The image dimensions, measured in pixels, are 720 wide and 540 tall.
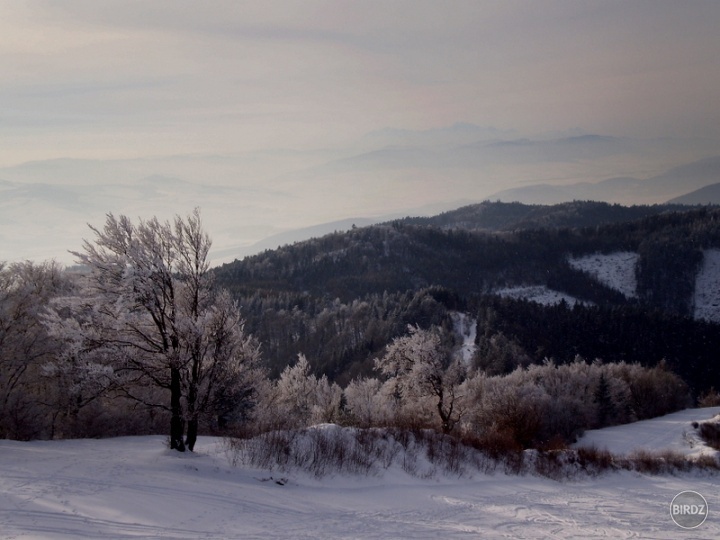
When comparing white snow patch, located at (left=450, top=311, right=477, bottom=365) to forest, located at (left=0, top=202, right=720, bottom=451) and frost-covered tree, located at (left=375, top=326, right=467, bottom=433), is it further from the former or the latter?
frost-covered tree, located at (left=375, top=326, right=467, bottom=433)

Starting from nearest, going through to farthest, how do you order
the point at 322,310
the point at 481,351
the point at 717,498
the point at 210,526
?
the point at 210,526
the point at 717,498
the point at 481,351
the point at 322,310

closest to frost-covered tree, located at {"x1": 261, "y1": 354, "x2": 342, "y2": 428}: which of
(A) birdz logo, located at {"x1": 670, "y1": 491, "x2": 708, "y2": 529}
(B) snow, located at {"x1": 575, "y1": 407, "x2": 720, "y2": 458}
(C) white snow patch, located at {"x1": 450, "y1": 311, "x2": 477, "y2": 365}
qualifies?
(B) snow, located at {"x1": 575, "y1": 407, "x2": 720, "y2": 458}

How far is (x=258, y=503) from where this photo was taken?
16.9 meters

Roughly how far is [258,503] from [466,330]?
105 metres

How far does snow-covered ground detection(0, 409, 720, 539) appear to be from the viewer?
45.7ft

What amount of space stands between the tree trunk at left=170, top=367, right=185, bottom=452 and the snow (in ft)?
124

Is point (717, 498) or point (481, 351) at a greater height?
point (481, 351)

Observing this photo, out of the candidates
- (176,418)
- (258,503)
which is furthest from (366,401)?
(258,503)

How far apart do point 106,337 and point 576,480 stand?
2317 centimetres

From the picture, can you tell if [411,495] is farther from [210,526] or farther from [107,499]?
[107,499]

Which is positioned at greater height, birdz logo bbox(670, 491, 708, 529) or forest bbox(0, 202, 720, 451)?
forest bbox(0, 202, 720, 451)

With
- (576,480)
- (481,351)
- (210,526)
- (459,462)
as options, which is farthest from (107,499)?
(481,351)

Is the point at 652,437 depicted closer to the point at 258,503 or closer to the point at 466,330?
the point at 258,503

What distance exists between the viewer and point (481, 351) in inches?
3834
